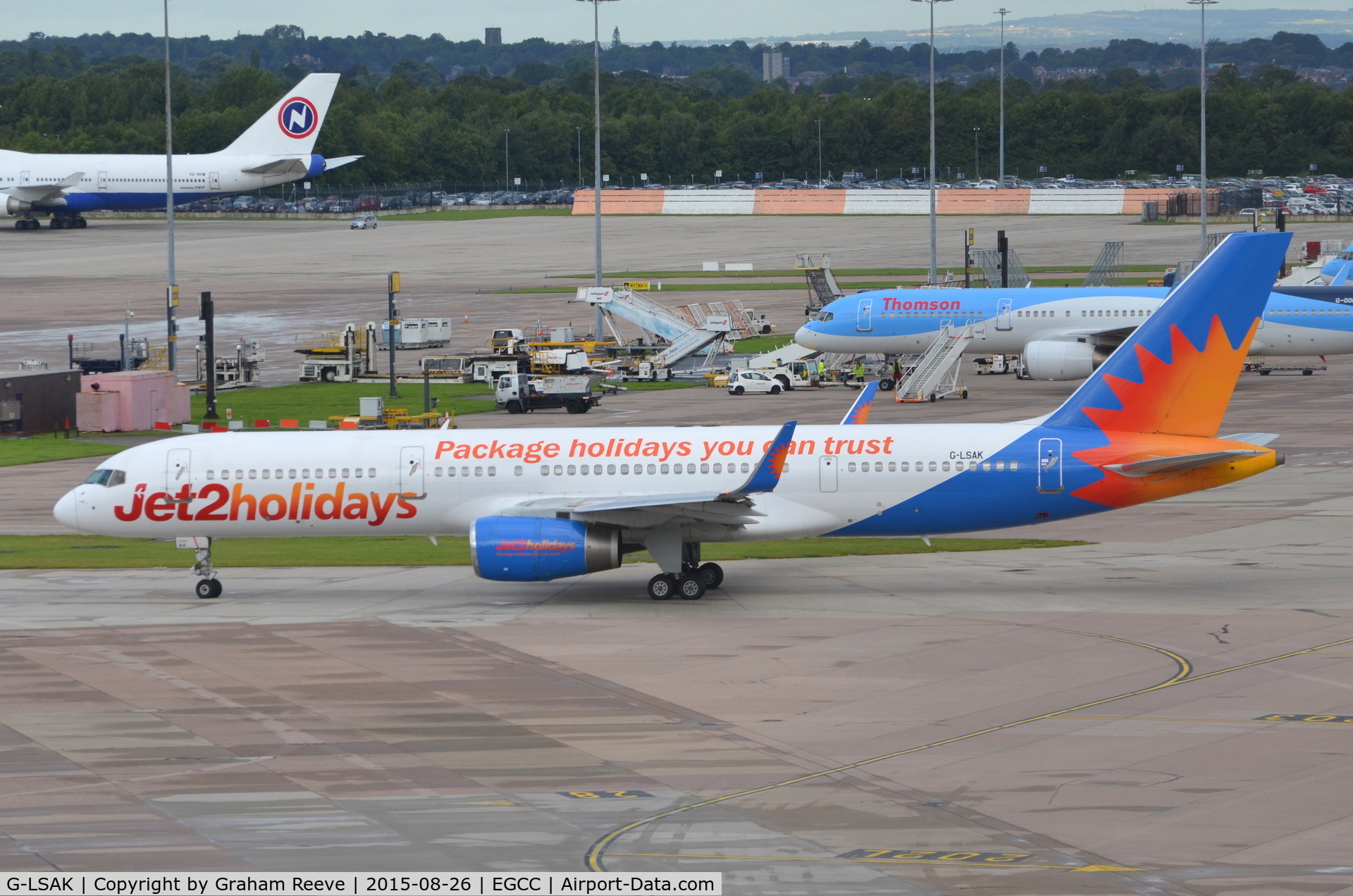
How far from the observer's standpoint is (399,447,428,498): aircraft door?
3678 centimetres

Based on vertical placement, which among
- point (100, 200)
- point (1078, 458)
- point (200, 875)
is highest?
point (100, 200)

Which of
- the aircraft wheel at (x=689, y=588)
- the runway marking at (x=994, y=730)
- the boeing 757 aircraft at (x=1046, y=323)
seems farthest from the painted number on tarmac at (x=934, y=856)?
the boeing 757 aircraft at (x=1046, y=323)

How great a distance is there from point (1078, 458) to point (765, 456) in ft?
23.2

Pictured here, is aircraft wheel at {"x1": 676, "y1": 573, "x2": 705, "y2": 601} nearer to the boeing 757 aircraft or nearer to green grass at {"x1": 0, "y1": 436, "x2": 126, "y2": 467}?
green grass at {"x1": 0, "y1": 436, "x2": 126, "y2": 467}

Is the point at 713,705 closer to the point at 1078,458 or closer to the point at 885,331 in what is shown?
the point at 1078,458

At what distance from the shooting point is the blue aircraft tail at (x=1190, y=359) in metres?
36.0

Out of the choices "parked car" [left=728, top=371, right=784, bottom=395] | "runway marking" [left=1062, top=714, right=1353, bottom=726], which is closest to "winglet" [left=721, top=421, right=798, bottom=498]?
"runway marking" [left=1062, top=714, right=1353, bottom=726]

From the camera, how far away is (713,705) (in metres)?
27.6

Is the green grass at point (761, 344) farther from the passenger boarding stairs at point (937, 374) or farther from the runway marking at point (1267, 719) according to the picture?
the runway marking at point (1267, 719)

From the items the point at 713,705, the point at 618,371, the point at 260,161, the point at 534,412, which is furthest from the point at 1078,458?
the point at 260,161

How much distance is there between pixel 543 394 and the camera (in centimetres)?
6988

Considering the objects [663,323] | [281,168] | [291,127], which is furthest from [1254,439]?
[291,127]

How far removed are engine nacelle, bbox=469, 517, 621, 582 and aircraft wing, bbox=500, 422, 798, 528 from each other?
0.60 meters

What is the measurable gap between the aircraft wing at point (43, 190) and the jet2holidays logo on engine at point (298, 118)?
824 inches
